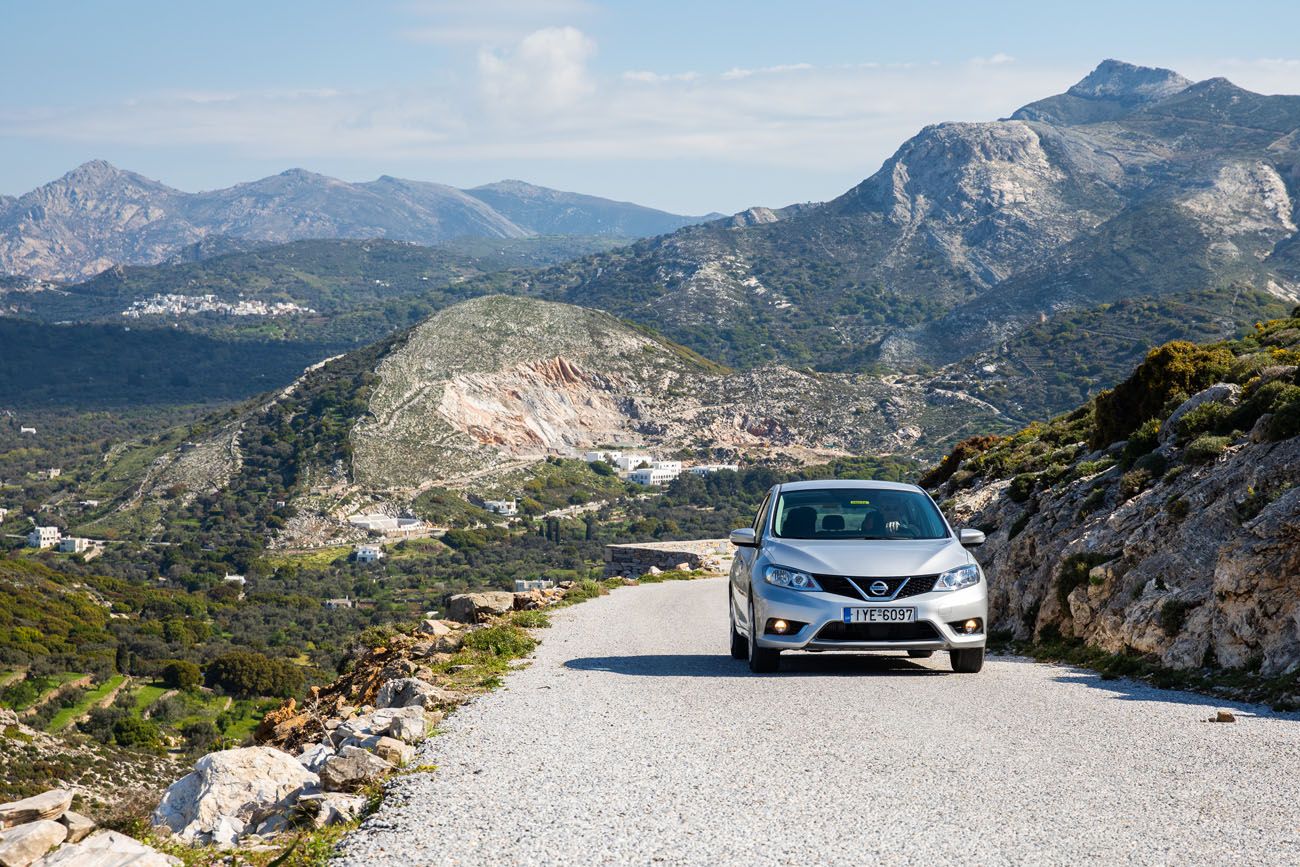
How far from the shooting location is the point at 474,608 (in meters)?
23.1

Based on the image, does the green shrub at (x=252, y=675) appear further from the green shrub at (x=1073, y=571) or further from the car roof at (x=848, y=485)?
the car roof at (x=848, y=485)

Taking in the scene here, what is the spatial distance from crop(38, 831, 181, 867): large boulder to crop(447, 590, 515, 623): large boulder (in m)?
15.9

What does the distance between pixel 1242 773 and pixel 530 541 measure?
97932 mm

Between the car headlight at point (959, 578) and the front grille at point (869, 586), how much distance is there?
135mm

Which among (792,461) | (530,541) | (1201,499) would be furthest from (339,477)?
(1201,499)

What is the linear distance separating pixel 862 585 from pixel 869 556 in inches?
12.7


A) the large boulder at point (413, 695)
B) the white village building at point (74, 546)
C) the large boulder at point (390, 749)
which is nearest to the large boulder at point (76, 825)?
the large boulder at point (390, 749)

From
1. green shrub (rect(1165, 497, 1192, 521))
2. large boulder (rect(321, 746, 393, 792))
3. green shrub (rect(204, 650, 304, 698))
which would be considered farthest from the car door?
green shrub (rect(204, 650, 304, 698))

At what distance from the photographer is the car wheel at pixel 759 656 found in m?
12.3

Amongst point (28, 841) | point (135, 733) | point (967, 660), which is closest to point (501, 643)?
point (967, 660)

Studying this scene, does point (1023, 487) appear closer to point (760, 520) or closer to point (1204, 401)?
point (1204, 401)

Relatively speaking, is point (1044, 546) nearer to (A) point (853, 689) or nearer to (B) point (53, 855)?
(A) point (853, 689)

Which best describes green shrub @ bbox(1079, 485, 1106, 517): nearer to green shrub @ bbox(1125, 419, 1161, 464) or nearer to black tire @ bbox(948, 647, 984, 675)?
green shrub @ bbox(1125, 419, 1161, 464)

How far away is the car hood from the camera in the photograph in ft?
38.4
